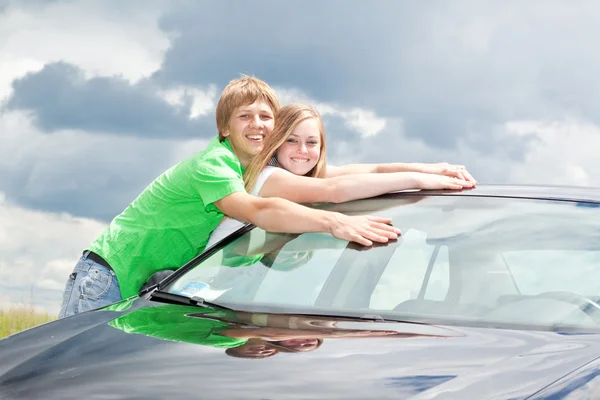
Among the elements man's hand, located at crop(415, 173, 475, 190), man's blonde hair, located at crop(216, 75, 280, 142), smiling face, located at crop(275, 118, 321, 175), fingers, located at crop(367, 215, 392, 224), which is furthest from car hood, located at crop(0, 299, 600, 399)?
man's blonde hair, located at crop(216, 75, 280, 142)

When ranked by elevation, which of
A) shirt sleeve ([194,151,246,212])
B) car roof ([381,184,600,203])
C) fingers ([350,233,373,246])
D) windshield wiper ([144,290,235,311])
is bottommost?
windshield wiper ([144,290,235,311])

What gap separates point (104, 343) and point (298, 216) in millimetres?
1156

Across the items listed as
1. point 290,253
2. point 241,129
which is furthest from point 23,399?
point 241,129

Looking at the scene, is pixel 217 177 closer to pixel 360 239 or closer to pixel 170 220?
pixel 170 220

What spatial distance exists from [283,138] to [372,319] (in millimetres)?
1781

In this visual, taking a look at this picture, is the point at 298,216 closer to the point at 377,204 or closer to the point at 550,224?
the point at 377,204

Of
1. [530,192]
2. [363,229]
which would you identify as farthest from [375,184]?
[530,192]

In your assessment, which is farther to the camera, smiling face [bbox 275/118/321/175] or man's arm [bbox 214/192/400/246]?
smiling face [bbox 275/118/321/175]

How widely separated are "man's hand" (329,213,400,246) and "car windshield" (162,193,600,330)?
42mm

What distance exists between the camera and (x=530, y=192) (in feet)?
13.9

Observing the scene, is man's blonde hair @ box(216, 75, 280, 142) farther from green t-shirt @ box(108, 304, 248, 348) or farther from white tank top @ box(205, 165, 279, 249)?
green t-shirt @ box(108, 304, 248, 348)

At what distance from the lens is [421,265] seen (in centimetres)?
408

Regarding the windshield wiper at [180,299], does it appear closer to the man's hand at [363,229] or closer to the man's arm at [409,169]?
the man's hand at [363,229]

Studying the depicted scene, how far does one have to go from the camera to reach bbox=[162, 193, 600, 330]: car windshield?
350cm
